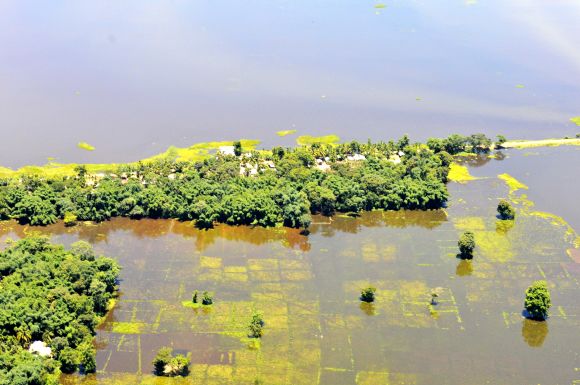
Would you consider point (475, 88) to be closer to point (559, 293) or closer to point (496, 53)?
point (496, 53)

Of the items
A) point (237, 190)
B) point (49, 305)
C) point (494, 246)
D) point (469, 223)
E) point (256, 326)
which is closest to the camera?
point (49, 305)

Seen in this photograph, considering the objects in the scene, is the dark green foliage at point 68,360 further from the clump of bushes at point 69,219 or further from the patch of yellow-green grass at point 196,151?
the patch of yellow-green grass at point 196,151

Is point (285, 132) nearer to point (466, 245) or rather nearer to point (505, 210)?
point (505, 210)

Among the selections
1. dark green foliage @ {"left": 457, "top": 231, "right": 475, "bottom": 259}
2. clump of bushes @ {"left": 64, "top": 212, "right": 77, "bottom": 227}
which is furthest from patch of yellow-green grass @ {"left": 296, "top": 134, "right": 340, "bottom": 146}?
clump of bushes @ {"left": 64, "top": 212, "right": 77, "bottom": 227}

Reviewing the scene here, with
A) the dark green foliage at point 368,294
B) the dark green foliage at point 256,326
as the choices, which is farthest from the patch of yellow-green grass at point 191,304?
the dark green foliage at point 368,294

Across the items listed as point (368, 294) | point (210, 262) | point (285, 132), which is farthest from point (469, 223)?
point (285, 132)

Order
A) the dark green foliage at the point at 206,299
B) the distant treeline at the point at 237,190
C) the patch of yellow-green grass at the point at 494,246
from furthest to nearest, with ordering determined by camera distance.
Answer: the distant treeline at the point at 237,190 → the patch of yellow-green grass at the point at 494,246 → the dark green foliage at the point at 206,299

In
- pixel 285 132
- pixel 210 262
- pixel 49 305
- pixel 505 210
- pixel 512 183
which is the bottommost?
pixel 49 305
